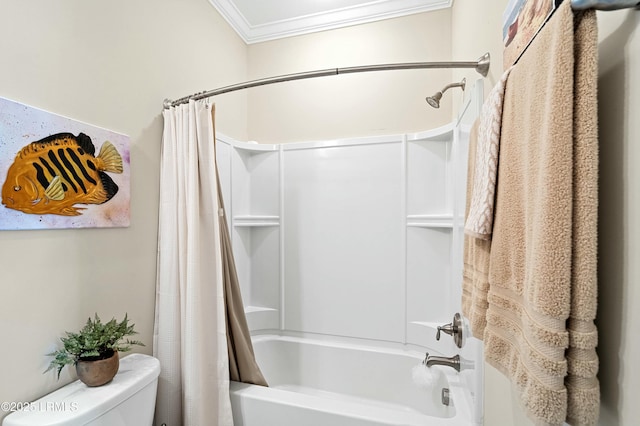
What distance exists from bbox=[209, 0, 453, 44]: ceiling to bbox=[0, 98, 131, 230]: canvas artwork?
143 cm

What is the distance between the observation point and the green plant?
1019 mm

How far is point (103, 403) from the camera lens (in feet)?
3.16

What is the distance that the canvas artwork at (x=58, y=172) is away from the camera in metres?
0.94

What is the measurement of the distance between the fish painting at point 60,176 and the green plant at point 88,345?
44 cm

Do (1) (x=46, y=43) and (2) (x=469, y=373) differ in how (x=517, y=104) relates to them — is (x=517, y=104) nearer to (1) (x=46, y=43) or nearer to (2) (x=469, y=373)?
(2) (x=469, y=373)

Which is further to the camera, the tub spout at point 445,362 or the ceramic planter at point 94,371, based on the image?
the tub spout at point 445,362

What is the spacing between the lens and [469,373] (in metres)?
1.27

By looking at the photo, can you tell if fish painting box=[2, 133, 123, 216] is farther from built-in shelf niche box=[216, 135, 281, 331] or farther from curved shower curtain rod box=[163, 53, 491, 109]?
built-in shelf niche box=[216, 135, 281, 331]

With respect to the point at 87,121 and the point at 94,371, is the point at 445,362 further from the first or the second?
the point at 87,121

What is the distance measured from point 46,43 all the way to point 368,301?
6.94ft

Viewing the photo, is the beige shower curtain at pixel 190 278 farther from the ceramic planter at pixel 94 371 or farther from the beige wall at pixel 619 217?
the beige wall at pixel 619 217

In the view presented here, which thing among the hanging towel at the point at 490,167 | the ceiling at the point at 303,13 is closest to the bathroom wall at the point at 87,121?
the ceiling at the point at 303,13

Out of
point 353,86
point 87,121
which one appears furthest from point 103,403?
point 353,86

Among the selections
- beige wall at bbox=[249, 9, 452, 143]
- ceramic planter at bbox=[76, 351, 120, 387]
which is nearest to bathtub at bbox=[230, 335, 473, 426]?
ceramic planter at bbox=[76, 351, 120, 387]
